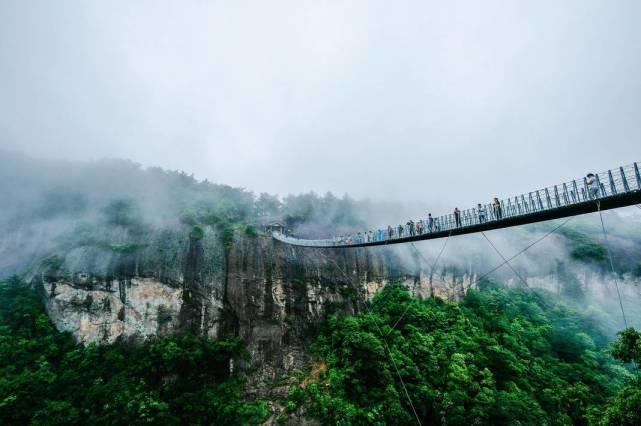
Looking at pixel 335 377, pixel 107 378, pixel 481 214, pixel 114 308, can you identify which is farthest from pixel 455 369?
pixel 114 308

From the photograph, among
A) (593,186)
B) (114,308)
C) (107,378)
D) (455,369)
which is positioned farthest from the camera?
(114,308)

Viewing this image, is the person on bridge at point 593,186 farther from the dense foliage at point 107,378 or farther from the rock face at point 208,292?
the rock face at point 208,292

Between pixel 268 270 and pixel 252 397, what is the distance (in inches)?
328

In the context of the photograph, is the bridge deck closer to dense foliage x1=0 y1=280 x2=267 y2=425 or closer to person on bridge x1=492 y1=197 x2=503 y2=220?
person on bridge x1=492 y1=197 x2=503 y2=220

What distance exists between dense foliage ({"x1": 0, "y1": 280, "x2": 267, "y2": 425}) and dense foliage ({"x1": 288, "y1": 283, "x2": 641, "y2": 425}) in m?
4.83

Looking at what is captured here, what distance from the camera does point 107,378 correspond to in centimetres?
1566

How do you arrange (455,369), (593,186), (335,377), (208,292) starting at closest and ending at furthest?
1. (593,186)
2. (335,377)
3. (455,369)
4. (208,292)

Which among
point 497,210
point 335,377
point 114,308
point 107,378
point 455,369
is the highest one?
point 497,210

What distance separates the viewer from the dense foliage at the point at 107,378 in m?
13.2

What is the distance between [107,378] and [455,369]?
1957 cm

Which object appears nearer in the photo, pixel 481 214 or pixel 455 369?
pixel 481 214

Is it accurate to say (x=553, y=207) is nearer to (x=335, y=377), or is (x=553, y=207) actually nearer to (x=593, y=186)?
(x=593, y=186)

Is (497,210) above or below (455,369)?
above

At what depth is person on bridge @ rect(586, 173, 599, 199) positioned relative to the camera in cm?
742
